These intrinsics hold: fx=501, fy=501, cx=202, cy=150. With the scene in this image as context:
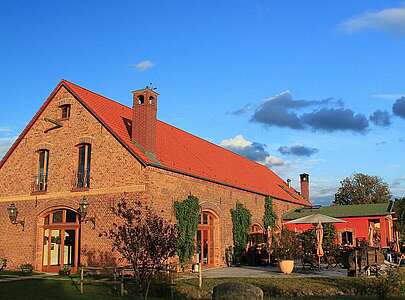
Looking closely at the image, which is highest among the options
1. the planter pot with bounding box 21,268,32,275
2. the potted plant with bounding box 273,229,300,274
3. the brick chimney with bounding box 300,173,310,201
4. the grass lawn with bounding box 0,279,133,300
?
the brick chimney with bounding box 300,173,310,201

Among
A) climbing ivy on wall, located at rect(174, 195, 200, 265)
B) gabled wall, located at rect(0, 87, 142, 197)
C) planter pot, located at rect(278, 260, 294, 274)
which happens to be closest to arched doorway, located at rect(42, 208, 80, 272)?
gabled wall, located at rect(0, 87, 142, 197)

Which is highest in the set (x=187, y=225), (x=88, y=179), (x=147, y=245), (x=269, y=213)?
(x=88, y=179)

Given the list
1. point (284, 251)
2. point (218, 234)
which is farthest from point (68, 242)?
point (284, 251)

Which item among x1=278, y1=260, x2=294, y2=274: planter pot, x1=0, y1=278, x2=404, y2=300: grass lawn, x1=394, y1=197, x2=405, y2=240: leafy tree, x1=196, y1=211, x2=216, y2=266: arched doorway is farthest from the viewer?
x1=394, y1=197, x2=405, y2=240: leafy tree

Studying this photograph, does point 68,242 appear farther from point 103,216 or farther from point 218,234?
point 218,234

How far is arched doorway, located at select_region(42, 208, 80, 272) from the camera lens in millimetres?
24359

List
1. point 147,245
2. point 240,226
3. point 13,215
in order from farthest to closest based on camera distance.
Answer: point 240,226 → point 13,215 → point 147,245

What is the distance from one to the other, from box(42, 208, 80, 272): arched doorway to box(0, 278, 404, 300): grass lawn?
18.0ft

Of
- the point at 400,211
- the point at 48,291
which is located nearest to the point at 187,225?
the point at 48,291

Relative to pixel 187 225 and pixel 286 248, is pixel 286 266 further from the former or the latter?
pixel 187 225

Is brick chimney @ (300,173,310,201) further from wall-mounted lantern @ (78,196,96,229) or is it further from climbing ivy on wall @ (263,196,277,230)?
wall-mounted lantern @ (78,196,96,229)

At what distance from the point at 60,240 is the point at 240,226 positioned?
10.6 meters

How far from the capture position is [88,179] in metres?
24.7

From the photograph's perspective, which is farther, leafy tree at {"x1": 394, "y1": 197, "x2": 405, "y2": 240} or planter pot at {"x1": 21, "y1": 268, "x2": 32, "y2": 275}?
leafy tree at {"x1": 394, "y1": 197, "x2": 405, "y2": 240}
